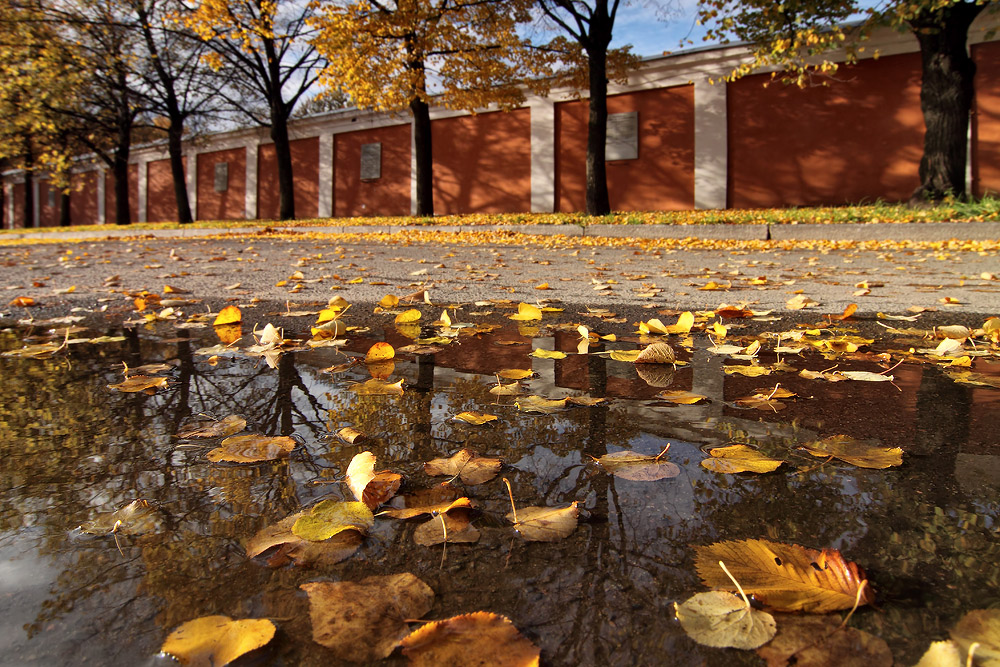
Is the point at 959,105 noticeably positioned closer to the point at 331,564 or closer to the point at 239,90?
the point at 331,564

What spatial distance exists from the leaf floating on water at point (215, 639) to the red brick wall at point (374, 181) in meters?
21.8

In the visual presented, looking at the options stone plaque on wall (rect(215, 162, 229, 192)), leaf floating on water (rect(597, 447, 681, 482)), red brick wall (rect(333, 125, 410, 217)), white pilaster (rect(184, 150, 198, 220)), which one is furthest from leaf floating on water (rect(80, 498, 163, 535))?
white pilaster (rect(184, 150, 198, 220))

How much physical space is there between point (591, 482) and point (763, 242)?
9125mm

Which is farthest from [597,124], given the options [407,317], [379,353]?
[379,353]

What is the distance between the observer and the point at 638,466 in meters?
1.28

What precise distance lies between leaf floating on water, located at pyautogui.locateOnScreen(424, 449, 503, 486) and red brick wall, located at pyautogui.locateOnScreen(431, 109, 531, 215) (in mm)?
18708

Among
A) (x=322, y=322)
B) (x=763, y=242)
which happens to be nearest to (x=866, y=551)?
(x=322, y=322)

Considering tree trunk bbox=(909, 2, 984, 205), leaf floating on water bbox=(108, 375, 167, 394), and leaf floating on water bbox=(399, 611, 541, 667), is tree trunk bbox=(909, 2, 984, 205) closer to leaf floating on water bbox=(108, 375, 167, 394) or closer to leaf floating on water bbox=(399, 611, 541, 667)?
leaf floating on water bbox=(108, 375, 167, 394)

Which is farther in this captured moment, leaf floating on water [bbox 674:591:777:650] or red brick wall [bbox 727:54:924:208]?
red brick wall [bbox 727:54:924:208]

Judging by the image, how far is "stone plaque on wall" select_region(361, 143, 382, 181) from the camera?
22.3m

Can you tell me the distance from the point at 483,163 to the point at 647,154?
5457 mm

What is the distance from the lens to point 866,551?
0.95 m

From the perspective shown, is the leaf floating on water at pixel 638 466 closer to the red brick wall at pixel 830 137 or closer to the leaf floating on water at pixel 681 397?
the leaf floating on water at pixel 681 397

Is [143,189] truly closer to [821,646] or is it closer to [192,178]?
[192,178]
